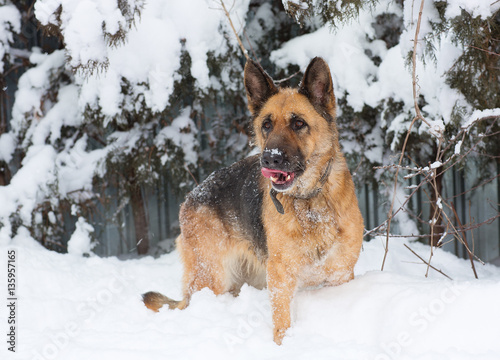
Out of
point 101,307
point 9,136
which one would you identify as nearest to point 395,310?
point 101,307

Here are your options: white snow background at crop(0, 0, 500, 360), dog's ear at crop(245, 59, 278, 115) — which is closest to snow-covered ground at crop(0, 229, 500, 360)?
white snow background at crop(0, 0, 500, 360)

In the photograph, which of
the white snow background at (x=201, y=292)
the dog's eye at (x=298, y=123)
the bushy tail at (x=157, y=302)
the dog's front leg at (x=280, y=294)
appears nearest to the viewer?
the white snow background at (x=201, y=292)

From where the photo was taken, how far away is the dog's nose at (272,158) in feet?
8.65

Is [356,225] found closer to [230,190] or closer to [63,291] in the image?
[230,190]

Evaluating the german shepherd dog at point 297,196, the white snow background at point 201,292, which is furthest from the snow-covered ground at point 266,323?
the german shepherd dog at point 297,196

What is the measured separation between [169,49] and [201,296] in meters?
2.49

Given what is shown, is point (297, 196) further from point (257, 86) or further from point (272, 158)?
point (257, 86)

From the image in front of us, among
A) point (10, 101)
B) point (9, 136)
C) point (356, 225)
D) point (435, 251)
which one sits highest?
point (10, 101)

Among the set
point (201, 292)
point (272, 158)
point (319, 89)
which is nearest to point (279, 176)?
point (272, 158)

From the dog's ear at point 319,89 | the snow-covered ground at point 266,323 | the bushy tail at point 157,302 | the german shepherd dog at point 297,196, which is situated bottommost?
the bushy tail at point 157,302

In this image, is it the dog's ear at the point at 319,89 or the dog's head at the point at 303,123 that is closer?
the dog's head at the point at 303,123

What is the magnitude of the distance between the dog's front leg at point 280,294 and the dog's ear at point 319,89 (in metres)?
1.01

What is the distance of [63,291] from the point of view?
414cm

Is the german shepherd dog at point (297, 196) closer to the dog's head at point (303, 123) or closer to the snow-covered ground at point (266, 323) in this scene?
the dog's head at point (303, 123)
